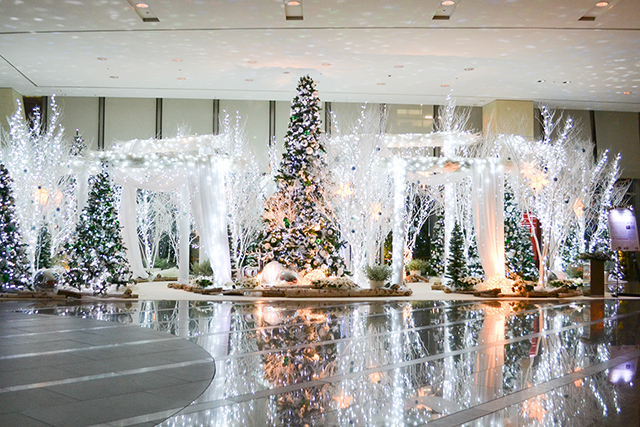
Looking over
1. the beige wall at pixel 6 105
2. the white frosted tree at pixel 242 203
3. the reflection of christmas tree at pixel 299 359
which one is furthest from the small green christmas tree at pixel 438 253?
the beige wall at pixel 6 105

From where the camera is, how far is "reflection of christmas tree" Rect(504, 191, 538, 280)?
13.9m

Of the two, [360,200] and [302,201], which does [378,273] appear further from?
[302,201]

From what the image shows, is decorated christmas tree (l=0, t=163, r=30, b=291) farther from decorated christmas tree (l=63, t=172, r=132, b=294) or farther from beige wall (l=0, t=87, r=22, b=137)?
beige wall (l=0, t=87, r=22, b=137)

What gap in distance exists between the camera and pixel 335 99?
736 inches

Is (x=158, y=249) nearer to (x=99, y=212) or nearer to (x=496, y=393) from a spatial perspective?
(x=99, y=212)

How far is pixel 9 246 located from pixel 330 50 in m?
7.59

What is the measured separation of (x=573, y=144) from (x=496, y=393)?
16.5 metres

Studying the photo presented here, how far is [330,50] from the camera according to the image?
13.2 metres

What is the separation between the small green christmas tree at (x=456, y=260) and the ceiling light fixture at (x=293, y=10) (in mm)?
6497

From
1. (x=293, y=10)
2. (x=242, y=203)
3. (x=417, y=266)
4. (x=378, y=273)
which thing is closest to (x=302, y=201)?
(x=378, y=273)

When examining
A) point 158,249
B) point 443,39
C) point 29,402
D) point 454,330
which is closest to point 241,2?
point 443,39

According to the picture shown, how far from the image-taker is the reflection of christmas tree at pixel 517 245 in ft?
45.7

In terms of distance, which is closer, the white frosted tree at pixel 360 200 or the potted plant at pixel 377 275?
the potted plant at pixel 377 275

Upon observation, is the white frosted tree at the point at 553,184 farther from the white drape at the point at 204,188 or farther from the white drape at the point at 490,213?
the white drape at the point at 204,188
